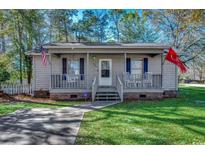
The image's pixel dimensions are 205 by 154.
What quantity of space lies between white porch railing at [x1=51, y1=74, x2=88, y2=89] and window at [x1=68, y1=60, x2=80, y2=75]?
0.62 meters

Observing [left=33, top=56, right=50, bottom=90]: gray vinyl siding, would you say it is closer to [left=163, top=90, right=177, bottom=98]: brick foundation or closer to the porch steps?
the porch steps

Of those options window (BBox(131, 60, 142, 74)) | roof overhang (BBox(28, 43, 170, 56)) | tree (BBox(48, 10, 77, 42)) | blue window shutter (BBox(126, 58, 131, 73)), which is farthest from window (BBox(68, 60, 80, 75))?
tree (BBox(48, 10, 77, 42))

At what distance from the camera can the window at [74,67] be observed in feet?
52.7

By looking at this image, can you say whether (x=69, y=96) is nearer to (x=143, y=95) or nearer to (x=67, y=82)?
(x=67, y=82)

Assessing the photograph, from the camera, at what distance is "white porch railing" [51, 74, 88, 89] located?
1501 centimetres

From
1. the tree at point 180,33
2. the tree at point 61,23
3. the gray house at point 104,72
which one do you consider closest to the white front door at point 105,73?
the gray house at point 104,72

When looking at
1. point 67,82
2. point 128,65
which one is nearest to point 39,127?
point 67,82

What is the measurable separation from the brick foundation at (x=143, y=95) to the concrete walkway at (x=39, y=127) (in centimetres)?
569

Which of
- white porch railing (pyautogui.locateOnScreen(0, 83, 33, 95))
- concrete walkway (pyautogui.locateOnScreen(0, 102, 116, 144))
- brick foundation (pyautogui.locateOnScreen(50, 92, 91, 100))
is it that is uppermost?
white porch railing (pyautogui.locateOnScreen(0, 83, 33, 95))

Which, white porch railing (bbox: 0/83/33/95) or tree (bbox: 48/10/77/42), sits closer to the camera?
white porch railing (bbox: 0/83/33/95)

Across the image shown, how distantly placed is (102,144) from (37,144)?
1.35 metres

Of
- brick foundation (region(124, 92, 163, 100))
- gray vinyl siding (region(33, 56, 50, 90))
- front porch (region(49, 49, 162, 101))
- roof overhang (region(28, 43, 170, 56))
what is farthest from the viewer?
gray vinyl siding (region(33, 56, 50, 90))

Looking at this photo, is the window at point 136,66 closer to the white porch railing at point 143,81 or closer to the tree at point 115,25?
the white porch railing at point 143,81
